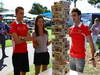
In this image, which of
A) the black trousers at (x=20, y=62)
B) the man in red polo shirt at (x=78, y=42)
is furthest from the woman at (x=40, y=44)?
the man in red polo shirt at (x=78, y=42)

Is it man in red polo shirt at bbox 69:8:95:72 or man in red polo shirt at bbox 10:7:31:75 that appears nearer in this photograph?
man in red polo shirt at bbox 69:8:95:72

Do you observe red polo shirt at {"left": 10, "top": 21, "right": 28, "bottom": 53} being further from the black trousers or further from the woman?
the woman

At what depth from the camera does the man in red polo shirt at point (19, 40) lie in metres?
5.80

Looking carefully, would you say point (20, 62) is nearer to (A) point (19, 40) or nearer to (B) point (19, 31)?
(A) point (19, 40)

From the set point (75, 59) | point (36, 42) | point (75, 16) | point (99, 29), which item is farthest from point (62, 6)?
point (99, 29)

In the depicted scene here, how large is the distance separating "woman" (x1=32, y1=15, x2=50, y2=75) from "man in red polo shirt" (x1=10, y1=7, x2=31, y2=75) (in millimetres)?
277

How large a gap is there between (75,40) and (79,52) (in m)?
0.22

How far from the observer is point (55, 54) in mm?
4594

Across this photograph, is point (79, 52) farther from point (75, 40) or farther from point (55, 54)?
point (55, 54)

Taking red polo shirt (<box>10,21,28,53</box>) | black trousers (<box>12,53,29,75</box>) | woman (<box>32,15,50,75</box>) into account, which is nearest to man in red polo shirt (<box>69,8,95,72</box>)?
woman (<box>32,15,50,75</box>)

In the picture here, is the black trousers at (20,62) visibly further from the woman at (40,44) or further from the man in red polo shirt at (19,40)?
the woman at (40,44)

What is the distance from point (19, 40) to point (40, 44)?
1.82ft

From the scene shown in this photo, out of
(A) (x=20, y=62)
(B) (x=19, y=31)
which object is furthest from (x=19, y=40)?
(A) (x=20, y=62)

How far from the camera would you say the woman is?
6142 millimetres
